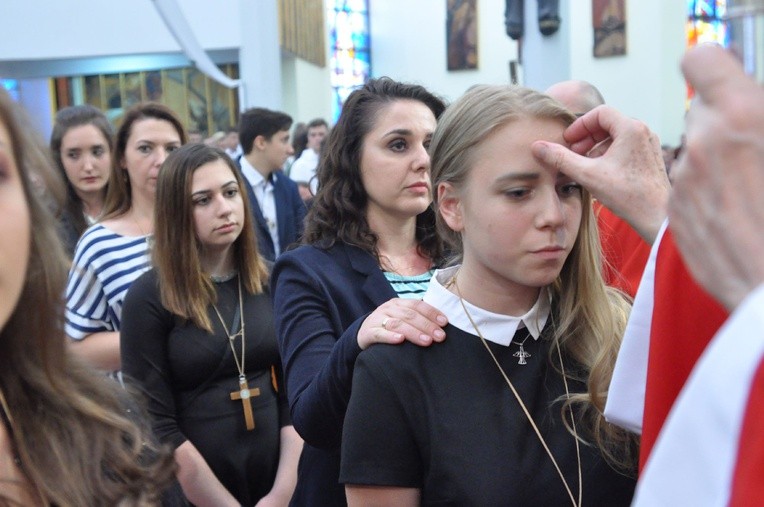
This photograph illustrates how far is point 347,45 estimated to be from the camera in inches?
968

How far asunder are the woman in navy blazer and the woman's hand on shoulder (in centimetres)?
17

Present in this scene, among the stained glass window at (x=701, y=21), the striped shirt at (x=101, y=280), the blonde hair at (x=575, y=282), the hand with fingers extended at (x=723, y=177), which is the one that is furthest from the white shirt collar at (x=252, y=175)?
the stained glass window at (x=701, y=21)

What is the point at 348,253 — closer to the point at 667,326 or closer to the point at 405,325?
the point at 405,325

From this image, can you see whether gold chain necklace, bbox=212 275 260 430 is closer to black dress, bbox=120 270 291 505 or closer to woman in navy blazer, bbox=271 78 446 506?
black dress, bbox=120 270 291 505

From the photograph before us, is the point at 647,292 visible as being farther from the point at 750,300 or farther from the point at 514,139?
the point at 750,300

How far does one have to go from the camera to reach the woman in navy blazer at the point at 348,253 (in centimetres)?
234

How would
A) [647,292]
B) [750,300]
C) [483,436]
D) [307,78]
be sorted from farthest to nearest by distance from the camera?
[307,78] → [483,436] → [647,292] → [750,300]

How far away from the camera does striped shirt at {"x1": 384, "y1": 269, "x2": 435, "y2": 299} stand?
8.75 ft

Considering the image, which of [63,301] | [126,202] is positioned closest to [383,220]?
[63,301]

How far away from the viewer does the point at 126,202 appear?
4.04m

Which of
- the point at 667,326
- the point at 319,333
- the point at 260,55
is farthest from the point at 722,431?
the point at 260,55

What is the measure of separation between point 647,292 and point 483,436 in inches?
17.7

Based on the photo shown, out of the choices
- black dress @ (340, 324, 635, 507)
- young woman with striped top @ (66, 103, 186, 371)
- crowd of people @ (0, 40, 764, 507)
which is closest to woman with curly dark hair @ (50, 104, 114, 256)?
young woman with striped top @ (66, 103, 186, 371)

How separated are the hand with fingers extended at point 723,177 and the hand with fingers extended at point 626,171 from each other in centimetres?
74
